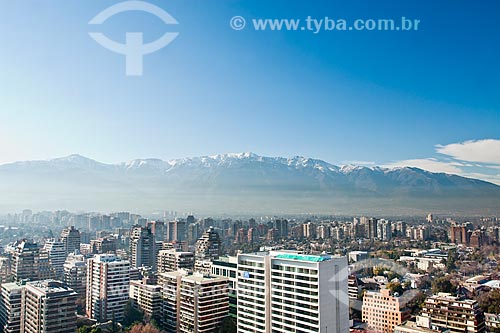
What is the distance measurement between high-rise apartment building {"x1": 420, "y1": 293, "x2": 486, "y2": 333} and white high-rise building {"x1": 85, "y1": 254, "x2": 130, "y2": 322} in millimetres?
5281

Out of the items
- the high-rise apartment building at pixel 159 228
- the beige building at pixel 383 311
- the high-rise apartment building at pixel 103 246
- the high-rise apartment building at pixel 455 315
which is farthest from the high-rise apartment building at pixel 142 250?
the high-rise apartment building at pixel 455 315

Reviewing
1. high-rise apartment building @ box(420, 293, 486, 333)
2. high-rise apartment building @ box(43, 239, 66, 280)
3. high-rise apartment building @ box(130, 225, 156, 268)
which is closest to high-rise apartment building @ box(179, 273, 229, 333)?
high-rise apartment building @ box(420, 293, 486, 333)

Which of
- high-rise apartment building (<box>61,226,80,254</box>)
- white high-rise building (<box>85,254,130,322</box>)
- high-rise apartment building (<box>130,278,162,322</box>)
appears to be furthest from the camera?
high-rise apartment building (<box>61,226,80,254</box>)

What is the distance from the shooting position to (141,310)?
746 cm

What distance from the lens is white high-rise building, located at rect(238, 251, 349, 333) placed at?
4.56 meters

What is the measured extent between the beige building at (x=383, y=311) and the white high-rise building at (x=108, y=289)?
4.47 m

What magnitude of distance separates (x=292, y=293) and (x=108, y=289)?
172 inches

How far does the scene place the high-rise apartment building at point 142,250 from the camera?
13.1 meters

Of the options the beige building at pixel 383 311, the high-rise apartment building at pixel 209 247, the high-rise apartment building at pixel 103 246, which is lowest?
the beige building at pixel 383 311

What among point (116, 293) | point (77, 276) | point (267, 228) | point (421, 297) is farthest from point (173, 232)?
point (421, 297)

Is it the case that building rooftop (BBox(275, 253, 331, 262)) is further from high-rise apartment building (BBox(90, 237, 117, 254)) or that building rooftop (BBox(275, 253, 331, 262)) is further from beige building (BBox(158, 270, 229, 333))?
high-rise apartment building (BBox(90, 237, 117, 254))

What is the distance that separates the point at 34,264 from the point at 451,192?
20.5 meters

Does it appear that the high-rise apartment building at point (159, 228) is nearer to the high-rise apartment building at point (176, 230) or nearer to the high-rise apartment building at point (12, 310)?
the high-rise apartment building at point (176, 230)

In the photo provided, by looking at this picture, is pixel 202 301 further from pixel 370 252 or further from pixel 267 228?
pixel 267 228
